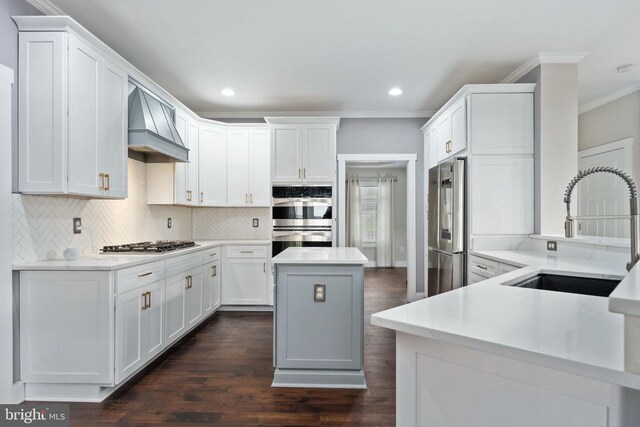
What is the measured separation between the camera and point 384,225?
7859 mm

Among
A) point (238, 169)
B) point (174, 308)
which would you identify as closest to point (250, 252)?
point (238, 169)

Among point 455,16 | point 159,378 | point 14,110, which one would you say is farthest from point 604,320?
point 14,110

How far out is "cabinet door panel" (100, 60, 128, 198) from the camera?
253 cm

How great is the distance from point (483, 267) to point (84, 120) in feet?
11.2

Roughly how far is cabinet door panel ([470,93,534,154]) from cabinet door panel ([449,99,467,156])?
0.35 feet

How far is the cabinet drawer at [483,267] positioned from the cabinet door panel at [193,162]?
3.27m

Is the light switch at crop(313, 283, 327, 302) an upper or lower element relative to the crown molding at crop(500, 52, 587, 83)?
lower

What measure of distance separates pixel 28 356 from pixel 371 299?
3.77 meters

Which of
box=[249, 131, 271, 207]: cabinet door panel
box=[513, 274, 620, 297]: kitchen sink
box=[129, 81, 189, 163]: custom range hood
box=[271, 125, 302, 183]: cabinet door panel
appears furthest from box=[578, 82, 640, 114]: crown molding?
box=[129, 81, 189, 163]: custom range hood

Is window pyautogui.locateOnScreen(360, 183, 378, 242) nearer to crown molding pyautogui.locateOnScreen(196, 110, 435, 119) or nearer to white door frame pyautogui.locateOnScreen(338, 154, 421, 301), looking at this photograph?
white door frame pyautogui.locateOnScreen(338, 154, 421, 301)

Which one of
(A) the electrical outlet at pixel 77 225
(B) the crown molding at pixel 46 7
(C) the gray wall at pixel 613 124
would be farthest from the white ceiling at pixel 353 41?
(A) the electrical outlet at pixel 77 225

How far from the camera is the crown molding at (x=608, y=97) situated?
3.84 metres

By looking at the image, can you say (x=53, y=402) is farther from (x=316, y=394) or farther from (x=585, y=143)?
(x=585, y=143)

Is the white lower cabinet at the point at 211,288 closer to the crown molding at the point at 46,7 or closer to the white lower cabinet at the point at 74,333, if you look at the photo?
the white lower cabinet at the point at 74,333
